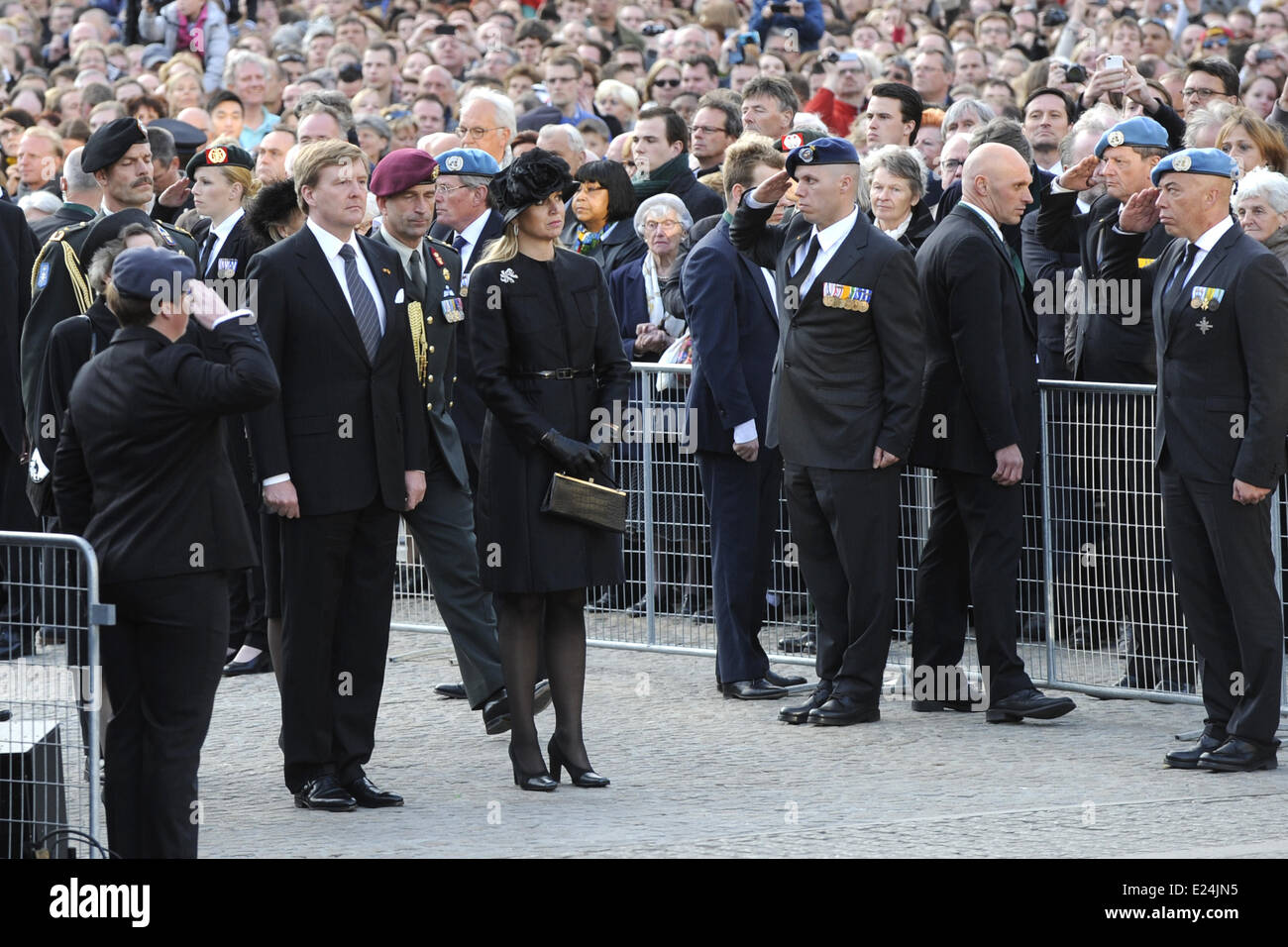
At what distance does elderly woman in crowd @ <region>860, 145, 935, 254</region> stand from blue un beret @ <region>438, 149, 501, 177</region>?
1760 mm

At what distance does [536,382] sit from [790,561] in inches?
107

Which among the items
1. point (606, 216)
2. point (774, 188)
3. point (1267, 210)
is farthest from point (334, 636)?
point (606, 216)

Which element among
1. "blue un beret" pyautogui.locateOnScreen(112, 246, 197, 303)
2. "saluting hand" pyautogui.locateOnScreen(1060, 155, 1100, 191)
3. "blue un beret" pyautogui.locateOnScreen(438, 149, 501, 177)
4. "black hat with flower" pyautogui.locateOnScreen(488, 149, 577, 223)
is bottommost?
"blue un beret" pyautogui.locateOnScreen(112, 246, 197, 303)

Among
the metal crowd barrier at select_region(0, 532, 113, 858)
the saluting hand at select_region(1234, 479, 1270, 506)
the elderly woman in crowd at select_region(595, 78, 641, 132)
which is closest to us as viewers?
the metal crowd barrier at select_region(0, 532, 113, 858)

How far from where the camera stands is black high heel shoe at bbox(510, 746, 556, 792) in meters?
7.48

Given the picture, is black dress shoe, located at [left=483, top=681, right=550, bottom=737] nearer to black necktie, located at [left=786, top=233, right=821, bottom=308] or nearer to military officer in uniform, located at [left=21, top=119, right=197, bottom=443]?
black necktie, located at [left=786, top=233, right=821, bottom=308]

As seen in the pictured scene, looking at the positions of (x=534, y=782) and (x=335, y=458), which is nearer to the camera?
(x=335, y=458)

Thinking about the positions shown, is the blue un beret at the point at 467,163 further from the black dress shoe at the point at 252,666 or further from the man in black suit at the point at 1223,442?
the man in black suit at the point at 1223,442

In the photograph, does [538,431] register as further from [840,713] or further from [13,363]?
[13,363]

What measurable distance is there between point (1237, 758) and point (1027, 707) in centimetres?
112

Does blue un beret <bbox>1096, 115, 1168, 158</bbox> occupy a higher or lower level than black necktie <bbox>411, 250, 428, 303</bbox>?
higher

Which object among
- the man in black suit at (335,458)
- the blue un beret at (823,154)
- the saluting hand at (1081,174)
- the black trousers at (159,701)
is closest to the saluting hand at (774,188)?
the blue un beret at (823,154)

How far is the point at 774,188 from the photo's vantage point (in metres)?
8.70

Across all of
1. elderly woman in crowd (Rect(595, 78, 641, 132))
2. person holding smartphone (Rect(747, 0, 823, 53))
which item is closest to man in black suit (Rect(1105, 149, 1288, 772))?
elderly woman in crowd (Rect(595, 78, 641, 132))
